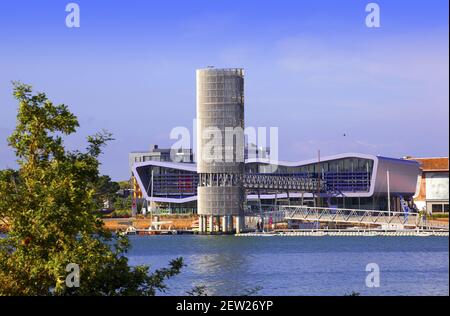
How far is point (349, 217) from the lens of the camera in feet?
383

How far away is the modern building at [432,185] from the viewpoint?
12938 centimetres

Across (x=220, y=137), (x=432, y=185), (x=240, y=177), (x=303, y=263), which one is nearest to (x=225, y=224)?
(x=240, y=177)

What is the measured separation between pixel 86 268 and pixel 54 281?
592mm

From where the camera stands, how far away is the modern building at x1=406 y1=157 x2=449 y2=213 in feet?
424

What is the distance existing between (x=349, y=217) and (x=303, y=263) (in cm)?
4979

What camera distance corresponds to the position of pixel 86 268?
18.0 meters

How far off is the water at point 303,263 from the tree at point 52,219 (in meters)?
17.7

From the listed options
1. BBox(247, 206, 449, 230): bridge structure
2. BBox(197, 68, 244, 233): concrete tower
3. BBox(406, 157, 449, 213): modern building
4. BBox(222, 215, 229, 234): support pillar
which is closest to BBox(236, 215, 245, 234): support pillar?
BBox(197, 68, 244, 233): concrete tower

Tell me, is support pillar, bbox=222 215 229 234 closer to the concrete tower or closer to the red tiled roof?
the concrete tower

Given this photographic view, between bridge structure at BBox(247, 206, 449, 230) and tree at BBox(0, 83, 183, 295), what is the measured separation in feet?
308
